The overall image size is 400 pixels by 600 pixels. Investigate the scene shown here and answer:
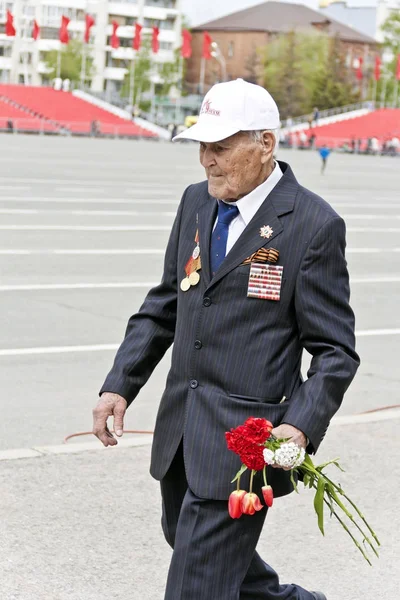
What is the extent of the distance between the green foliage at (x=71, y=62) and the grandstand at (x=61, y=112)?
2433 cm

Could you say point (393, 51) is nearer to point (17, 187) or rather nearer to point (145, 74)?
point (145, 74)

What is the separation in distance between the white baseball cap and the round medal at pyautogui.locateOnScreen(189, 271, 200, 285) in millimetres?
414

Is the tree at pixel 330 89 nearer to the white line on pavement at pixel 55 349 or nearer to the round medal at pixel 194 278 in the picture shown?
the white line on pavement at pixel 55 349

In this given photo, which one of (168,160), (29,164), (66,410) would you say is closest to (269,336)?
(66,410)

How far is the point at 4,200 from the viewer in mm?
22781

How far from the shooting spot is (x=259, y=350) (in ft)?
11.7

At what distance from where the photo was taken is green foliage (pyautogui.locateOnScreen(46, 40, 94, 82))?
4943 inches

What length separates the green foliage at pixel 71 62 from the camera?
12556 cm

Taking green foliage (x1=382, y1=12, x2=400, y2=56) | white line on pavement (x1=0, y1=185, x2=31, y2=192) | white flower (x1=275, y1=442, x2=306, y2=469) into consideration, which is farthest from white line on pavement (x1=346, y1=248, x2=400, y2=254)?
green foliage (x1=382, y1=12, x2=400, y2=56)

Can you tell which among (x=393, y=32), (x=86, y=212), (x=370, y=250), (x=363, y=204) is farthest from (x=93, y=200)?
(x=393, y=32)

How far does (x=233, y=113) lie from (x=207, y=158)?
178 mm

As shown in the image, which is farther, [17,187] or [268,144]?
[17,187]

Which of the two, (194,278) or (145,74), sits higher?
(145,74)

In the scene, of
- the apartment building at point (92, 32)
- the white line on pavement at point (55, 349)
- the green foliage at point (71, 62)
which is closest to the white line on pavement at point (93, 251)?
the white line on pavement at point (55, 349)
